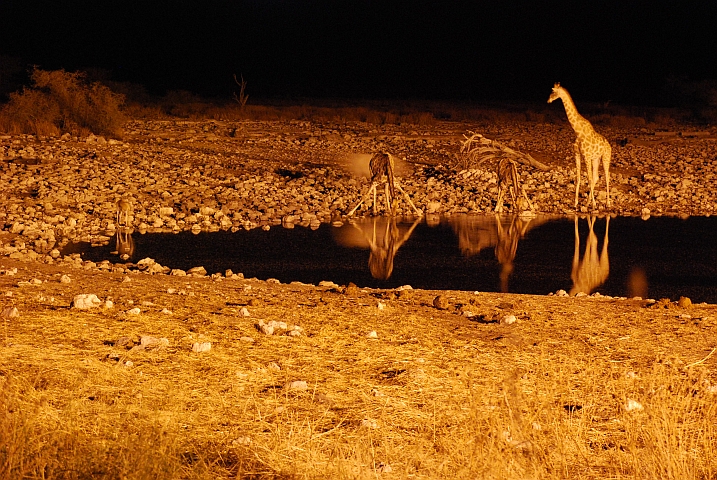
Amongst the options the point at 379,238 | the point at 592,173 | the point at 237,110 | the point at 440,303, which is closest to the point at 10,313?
the point at 440,303

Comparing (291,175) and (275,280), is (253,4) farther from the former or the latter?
(275,280)

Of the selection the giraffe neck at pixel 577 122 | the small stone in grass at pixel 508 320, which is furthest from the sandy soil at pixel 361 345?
the giraffe neck at pixel 577 122

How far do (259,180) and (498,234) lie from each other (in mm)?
5544

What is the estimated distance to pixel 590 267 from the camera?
38.9 feet

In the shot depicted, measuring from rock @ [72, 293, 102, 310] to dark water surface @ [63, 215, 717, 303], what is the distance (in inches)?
145

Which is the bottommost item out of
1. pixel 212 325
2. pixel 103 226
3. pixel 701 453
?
pixel 103 226

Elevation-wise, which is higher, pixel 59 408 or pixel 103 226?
pixel 59 408

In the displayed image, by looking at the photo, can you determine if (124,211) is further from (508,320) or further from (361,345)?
(361,345)

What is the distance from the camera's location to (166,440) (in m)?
4.48

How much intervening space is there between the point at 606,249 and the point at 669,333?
6055 mm

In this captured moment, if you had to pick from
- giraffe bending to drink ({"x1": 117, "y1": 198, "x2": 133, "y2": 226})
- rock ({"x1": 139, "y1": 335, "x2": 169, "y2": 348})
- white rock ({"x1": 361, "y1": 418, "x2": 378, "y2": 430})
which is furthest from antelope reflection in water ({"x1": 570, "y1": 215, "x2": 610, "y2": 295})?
giraffe bending to drink ({"x1": 117, "y1": 198, "x2": 133, "y2": 226})

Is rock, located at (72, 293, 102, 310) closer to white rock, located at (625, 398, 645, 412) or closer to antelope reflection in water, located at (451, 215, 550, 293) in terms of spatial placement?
white rock, located at (625, 398, 645, 412)

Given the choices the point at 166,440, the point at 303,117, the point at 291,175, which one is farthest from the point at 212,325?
the point at 303,117

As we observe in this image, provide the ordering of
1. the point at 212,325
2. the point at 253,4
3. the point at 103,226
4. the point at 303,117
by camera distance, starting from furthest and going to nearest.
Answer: the point at 253,4 → the point at 303,117 → the point at 103,226 → the point at 212,325
